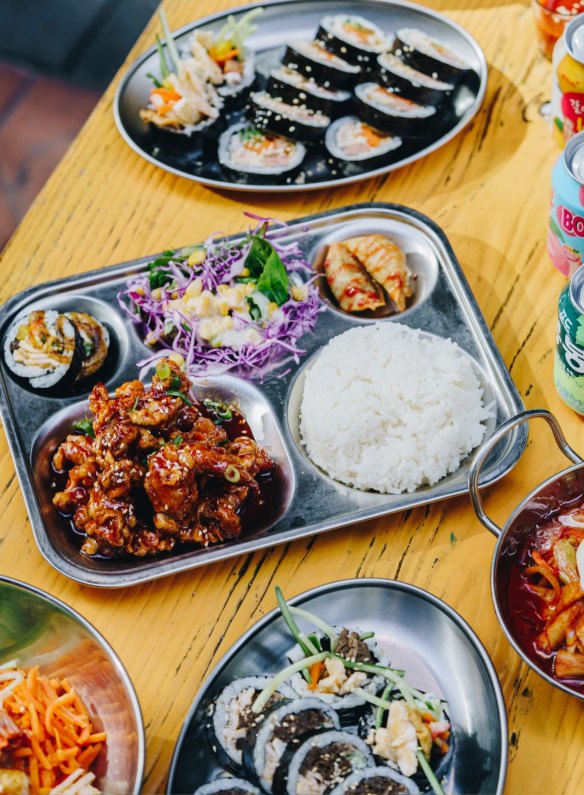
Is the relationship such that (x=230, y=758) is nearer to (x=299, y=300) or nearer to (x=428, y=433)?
(x=428, y=433)

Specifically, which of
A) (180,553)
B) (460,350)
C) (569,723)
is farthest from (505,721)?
(460,350)

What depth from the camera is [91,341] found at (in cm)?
301

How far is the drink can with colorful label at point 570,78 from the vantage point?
294cm

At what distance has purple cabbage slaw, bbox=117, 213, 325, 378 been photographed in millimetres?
2971

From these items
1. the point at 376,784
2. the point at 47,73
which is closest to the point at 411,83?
the point at 376,784

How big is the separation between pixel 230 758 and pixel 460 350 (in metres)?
1.47

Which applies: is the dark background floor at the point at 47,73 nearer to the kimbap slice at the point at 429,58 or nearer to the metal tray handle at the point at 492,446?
the kimbap slice at the point at 429,58

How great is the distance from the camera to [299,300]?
3088 mm

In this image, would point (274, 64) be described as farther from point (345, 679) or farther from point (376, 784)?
point (376, 784)

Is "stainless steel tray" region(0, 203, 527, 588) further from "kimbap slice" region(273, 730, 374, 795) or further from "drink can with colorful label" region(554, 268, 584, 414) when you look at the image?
"kimbap slice" region(273, 730, 374, 795)

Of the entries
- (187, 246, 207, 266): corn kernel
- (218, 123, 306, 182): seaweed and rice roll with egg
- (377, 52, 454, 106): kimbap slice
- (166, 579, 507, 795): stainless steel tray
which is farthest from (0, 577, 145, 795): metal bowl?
(377, 52, 454, 106): kimbap slice

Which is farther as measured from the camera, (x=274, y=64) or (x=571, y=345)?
(x=274, y=64)

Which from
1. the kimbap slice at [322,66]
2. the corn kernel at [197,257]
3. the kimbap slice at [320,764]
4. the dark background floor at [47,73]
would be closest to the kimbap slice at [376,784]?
the kimbap slice at [320,764]

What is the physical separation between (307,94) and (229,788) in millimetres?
2659
